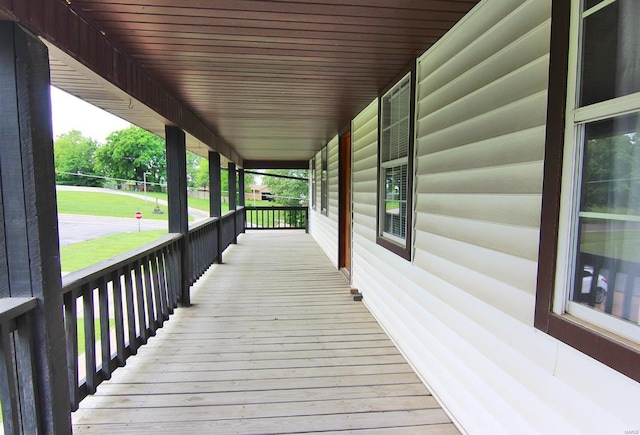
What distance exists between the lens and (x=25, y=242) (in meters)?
1.52

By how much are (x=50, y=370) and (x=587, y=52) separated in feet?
8.41

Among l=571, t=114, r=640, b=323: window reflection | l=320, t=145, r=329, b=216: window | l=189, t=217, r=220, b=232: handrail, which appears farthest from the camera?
l=320, t=145, r=329, b=216: window

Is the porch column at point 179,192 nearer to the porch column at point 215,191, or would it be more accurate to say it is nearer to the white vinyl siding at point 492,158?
the porch column at point 215,191

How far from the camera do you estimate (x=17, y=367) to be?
5.02 ft

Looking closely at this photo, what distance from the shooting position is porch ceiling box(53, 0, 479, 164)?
182 centimetres

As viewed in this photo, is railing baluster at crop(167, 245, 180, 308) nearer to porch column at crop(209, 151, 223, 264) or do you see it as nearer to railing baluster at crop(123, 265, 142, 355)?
railing baluster at crop(123, 265, 142, 355)

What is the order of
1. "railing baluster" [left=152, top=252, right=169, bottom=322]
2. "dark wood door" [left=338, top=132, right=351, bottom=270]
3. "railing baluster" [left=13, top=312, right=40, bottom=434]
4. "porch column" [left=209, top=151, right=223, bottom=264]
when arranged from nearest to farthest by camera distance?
1. "railing baluster" [left=13, top=312, right=40, bottom=434]
2. "railing baluster" [left=152, top=252, right=169, bottom=322]
3. "dark wood door" [left=338, top=132, right=351, bottom=270]
4. "porch column" [left=209, top=151, right=223, bottom=264]

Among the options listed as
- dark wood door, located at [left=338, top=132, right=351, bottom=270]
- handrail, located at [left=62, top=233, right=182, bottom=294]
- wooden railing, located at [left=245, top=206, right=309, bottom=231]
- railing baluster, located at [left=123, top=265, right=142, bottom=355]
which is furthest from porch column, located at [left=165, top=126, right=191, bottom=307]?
wooden railing, located at [left=245, top=206, right=309, bottom=231]

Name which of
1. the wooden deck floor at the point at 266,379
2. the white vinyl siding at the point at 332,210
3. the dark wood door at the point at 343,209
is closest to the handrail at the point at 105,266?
the wooden deck floor at the point at 266,379

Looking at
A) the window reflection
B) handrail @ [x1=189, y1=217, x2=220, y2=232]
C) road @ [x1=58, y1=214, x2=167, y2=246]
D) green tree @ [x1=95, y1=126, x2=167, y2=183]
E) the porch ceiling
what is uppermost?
green tree @ [x1=95, y1=126, x2=167, y2=183]

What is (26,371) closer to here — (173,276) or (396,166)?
(173,276)

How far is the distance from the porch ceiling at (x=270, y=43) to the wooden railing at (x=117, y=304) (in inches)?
58.2

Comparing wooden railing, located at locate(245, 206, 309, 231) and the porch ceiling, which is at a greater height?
the porch ceiling

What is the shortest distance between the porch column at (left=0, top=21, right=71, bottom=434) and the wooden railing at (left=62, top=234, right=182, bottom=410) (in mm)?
277
